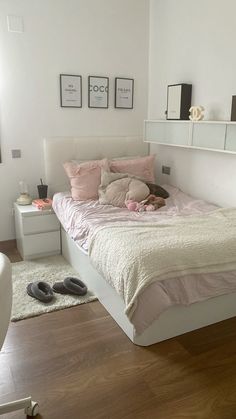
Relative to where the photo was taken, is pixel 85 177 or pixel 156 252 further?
pixel 85 177

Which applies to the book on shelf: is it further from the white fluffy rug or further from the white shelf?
the white shelf

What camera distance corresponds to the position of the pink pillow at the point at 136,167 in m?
3.34

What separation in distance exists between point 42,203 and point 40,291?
3.25 ft

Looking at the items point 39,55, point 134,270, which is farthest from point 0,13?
point 134,270

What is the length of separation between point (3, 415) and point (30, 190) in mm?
2311

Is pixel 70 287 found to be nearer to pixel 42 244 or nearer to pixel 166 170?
pixel 42 244

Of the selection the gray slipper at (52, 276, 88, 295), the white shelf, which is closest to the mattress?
the gray slipper at (52, 276, 88, 295)

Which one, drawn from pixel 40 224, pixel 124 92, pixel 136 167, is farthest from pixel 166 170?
pixel 40 224

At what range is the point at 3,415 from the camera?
152 cm

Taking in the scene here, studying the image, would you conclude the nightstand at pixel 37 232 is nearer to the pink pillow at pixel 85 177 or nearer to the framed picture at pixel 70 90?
the pink pillow at pixel 85 177

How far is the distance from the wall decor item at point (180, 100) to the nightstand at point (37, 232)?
60.0 inches

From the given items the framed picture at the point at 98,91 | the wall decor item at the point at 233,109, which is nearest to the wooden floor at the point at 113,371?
the wall decor item at the point at 233,109

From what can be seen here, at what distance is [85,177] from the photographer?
3.15m

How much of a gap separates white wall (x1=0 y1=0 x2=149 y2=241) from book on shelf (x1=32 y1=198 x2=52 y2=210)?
0.84 feet
